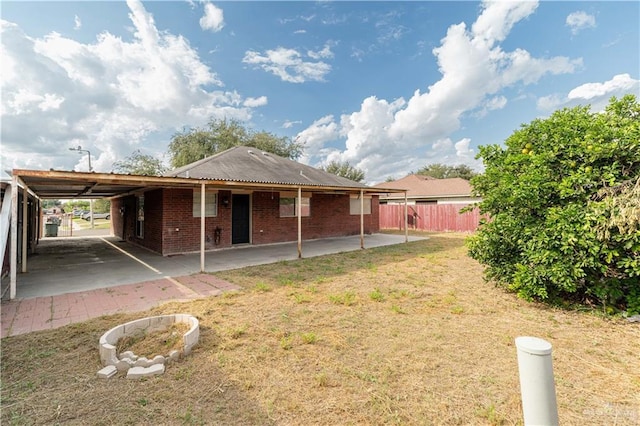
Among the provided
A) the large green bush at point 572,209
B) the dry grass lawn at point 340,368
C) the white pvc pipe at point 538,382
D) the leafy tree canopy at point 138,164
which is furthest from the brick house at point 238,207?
the leafy tree canopy at point 138,164

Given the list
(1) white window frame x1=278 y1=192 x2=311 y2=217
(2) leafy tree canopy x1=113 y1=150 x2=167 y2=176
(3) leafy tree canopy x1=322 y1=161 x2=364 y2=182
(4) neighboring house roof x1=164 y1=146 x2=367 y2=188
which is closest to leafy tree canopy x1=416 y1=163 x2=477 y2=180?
(3) leafy tree canopy x1=322 y1=161 x2=364 y2=182

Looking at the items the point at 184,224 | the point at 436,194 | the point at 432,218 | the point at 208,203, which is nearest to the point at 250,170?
the point at 208,203

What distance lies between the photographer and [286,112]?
25.5 metres

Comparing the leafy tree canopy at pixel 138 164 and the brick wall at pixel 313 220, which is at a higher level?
the leafy tree canopy at pixel 138 164

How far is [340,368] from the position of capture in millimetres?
2971

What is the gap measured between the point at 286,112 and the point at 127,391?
25.4 m

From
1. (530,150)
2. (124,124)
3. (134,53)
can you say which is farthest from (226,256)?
(124,124)

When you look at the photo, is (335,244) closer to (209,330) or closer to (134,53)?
(209,330)

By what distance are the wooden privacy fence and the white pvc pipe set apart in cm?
1700

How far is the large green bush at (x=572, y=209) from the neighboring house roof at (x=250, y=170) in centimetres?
601

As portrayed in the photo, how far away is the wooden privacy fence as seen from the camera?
17.8 meters

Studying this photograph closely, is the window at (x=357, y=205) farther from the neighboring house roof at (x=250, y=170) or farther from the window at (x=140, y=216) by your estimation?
the window at (x=140, y=216)

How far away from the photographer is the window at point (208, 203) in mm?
10156

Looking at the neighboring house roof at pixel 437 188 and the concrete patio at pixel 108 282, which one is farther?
the neighboring house roof at pixel 437 188
